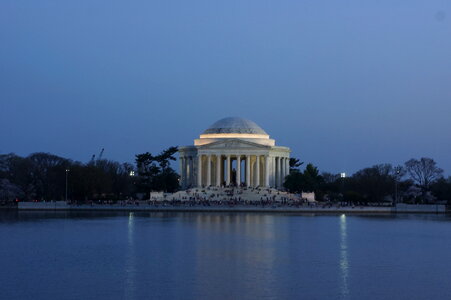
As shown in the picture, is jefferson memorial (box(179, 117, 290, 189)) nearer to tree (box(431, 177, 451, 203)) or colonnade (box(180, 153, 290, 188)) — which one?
colonnade (box(180, 153, 290, 188))

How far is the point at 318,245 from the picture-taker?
54.3m

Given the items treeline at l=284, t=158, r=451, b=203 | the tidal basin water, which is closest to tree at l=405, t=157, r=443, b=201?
treeline at l=284, t=158, r=451, b=203

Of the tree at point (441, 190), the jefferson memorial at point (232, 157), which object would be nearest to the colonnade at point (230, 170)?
the jefferson memorial at point (232, 157)

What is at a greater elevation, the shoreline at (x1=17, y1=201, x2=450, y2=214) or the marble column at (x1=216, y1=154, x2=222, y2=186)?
the marble column at (x1=216, y1=154, x2=222, y2=186)

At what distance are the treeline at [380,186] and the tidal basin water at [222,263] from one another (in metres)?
68.0

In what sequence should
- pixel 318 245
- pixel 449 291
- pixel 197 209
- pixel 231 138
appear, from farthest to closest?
1. pixel 231 138
2. pixel 197 209
3. pixel 318 245
4. pixel 449 291

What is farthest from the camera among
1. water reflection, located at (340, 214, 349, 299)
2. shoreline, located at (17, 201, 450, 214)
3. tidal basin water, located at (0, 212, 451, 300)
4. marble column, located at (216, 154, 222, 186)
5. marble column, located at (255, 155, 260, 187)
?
marble column, located at (216, 154, 222, 186)

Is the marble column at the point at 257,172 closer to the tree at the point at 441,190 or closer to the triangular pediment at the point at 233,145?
the triangular pediment at the point at 233,145

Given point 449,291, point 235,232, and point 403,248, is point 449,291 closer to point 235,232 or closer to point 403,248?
point 403,248

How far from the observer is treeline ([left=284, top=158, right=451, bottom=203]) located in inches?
5423

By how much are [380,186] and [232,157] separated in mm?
25793

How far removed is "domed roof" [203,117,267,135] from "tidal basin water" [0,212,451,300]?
79551mm

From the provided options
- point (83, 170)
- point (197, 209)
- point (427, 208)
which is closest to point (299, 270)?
point (197, 209)

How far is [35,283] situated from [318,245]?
75.7 ft
